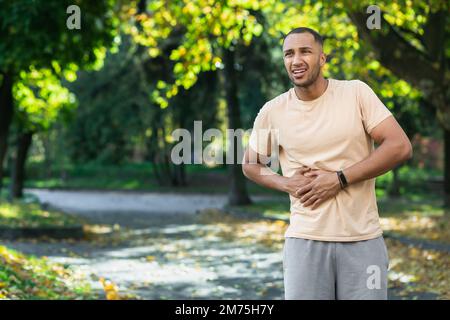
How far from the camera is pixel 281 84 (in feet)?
93.4

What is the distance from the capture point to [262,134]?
3.92 m

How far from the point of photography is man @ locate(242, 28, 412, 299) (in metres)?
3.59

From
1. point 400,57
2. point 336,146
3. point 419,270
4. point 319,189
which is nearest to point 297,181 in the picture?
point 319,189

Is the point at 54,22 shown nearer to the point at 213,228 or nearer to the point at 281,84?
the point at 213,228

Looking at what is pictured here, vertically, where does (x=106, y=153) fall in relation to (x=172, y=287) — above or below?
above

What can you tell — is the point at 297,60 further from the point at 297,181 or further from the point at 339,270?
the point at 339,270

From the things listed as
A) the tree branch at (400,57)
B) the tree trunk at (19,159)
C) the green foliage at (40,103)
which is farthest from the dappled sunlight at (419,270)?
the tree trunk at (19,159)

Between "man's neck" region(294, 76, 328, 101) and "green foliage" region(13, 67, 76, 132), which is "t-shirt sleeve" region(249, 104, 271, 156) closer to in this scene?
"man's neck" region(294, 76, 328, 101)

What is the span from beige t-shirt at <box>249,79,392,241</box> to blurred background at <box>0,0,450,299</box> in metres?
3.83

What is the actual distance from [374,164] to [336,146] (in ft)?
0.69

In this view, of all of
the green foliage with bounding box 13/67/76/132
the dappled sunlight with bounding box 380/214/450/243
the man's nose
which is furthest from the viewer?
the green foliage with bounding box 13/67/76/132

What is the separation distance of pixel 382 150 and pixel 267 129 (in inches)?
24.6

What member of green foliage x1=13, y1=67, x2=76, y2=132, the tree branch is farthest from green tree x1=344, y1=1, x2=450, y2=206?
green foliage x1=13, y1=67, x2=76, y2=132

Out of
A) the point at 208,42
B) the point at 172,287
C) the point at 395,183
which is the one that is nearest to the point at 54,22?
the point at 208,42
